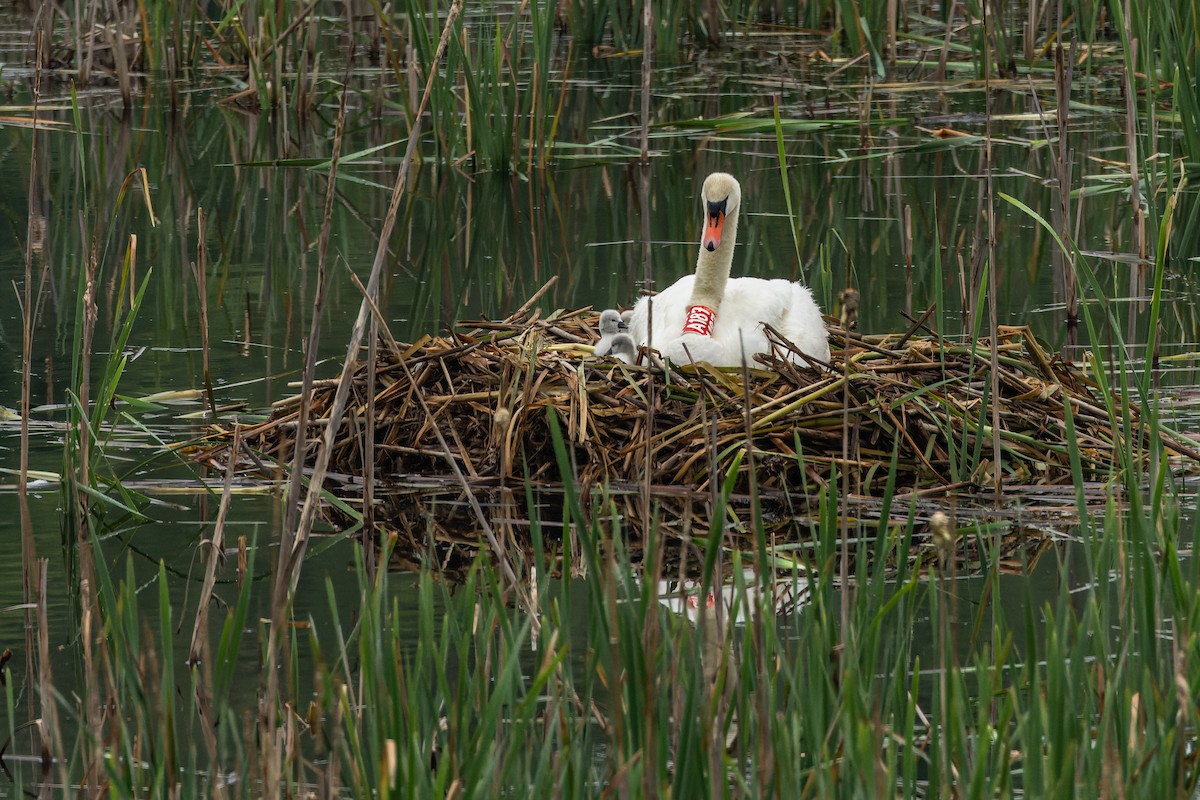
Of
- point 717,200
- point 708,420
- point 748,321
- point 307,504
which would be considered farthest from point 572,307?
point 307,504

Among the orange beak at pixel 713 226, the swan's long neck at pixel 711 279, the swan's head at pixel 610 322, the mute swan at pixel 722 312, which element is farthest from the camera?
the orange beak at pixel 713 226

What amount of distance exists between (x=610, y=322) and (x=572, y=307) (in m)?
1.47

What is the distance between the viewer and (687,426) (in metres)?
5.79

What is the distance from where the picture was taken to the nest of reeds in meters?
5.62

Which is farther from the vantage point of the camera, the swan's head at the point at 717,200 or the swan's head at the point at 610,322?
the swan's head at the point at 717,200

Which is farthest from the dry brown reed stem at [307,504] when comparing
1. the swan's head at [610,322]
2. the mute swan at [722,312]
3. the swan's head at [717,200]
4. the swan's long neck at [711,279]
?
the swan's head at [717,200]

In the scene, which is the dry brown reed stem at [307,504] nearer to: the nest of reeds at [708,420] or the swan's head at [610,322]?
the nest of reeds at [708,420]

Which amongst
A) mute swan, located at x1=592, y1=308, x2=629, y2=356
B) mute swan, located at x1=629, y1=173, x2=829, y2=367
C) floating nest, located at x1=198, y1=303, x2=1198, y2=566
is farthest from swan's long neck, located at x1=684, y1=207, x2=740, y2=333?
floating nest, located at x1=198, y1=303, x2=1198, y2=566

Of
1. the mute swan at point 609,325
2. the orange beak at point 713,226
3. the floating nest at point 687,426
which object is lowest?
the floating nest at point 687,426

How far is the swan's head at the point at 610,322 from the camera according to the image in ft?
21.4

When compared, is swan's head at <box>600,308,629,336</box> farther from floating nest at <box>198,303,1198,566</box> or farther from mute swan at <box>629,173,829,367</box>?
floating nest at <box>198,303,1198,566</box>

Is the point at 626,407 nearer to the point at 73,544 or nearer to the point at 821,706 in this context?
the point at 73,544

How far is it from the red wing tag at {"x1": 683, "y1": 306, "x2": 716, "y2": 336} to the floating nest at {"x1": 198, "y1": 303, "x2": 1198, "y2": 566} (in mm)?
231

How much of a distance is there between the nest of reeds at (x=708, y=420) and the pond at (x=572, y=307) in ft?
0.71
